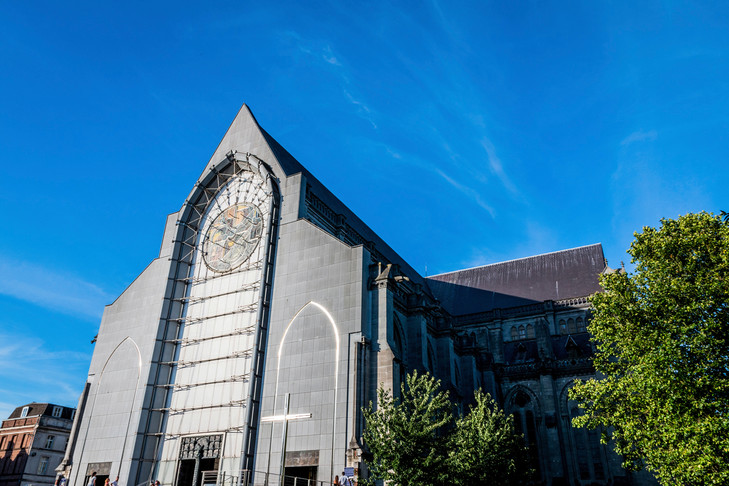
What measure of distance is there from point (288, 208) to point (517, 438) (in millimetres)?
18254

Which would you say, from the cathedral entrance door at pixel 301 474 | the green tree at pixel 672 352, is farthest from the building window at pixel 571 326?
the cathedral entrance door at pixel 301 474

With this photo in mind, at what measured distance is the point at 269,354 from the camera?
28.9m

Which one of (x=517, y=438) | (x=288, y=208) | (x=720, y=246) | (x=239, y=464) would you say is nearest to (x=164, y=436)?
(x=239, y=464)

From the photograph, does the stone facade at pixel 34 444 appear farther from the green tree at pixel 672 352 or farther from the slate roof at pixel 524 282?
the green tree at pixel 672 352

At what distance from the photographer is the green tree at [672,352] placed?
18.6 m

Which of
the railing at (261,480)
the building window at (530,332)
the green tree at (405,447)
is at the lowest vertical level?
the railing at (261,480)

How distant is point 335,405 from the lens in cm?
2539

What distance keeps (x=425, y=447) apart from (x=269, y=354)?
11.1m

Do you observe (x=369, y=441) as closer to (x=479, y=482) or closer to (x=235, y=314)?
(x=479, y=482)

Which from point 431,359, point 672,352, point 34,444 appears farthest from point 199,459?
point 34,444

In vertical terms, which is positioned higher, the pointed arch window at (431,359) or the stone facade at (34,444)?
the pointed arch window at (431,359)

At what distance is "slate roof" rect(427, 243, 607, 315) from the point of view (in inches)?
1949

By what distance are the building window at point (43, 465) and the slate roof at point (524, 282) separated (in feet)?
144

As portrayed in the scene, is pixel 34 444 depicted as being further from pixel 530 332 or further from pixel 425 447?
pixel 425 447
